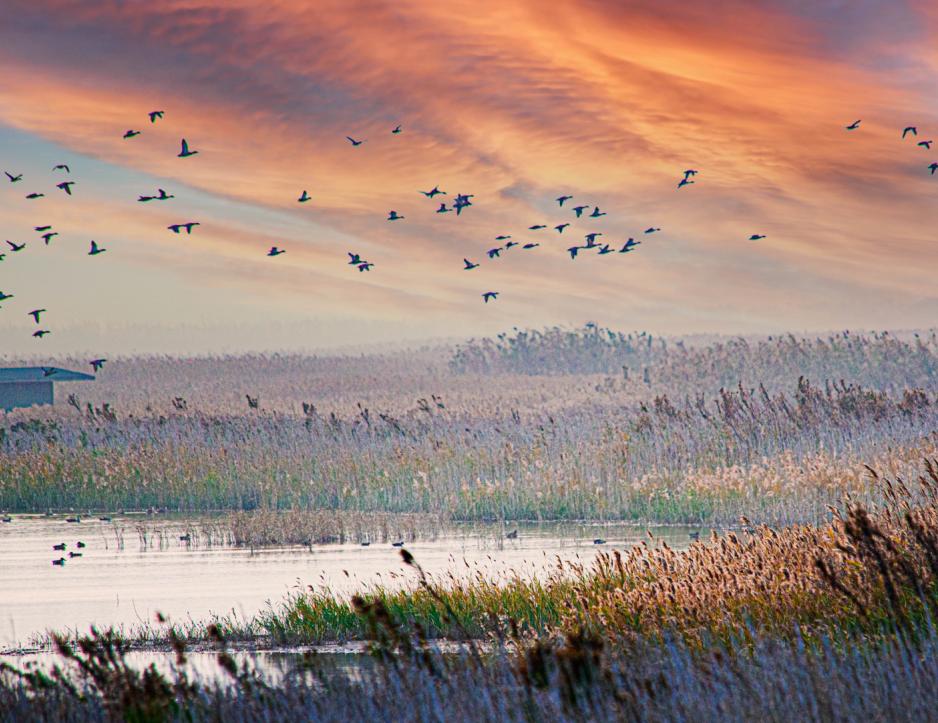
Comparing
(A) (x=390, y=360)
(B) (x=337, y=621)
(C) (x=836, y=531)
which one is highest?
(A) (x=390, y=360)

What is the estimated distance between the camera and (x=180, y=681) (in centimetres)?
898

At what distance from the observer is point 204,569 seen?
22.3 metres

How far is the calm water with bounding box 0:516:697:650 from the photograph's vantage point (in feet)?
60.7

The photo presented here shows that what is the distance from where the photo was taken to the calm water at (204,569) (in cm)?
1850

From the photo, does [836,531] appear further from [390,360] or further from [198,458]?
[390,360]

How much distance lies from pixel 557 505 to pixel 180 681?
19347 millimetres

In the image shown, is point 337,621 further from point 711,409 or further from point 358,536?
point 711,409

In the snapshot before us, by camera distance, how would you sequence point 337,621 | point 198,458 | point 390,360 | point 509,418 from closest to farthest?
point 337,621, point 198,458, point 509,418, point 390,360

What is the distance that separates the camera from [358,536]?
25500 mm

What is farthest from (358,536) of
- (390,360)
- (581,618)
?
(390,360)

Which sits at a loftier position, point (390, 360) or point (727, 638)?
point (390, 360)

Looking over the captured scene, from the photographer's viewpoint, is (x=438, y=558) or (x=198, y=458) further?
(x=198, y=458)

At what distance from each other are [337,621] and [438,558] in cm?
644

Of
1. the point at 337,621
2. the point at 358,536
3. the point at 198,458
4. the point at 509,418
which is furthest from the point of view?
the point at 509,418
